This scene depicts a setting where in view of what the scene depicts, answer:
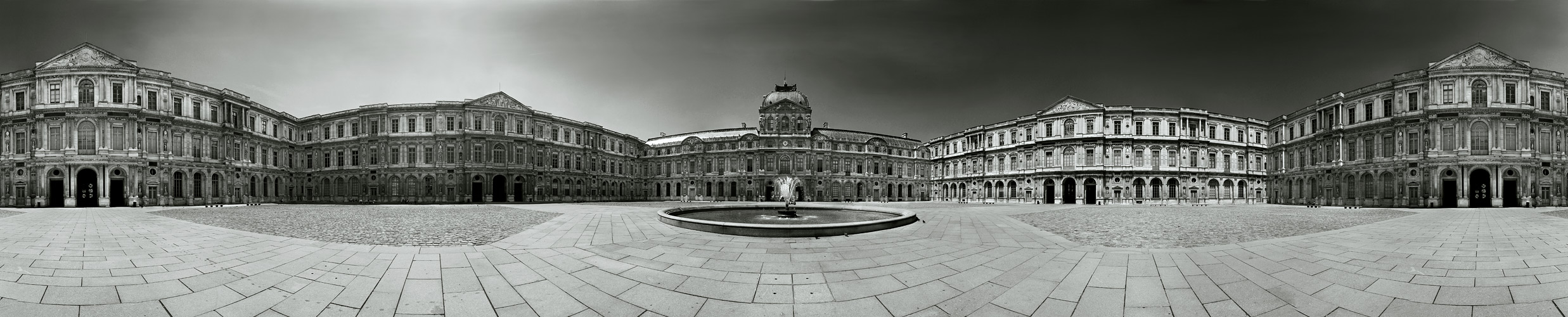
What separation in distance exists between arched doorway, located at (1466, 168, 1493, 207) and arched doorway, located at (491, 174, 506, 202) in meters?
58.3

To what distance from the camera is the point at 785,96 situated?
64.0 meters

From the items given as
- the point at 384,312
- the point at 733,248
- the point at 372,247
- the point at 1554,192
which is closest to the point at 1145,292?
the point at 733,248

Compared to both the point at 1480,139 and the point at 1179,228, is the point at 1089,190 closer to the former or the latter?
the point at 1480,139

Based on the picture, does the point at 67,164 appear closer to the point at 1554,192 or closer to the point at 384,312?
the point at 384,312

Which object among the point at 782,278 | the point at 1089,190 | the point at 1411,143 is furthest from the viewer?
the point at 1089,190

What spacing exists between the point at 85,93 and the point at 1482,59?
71.0 m

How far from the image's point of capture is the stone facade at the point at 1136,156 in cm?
4500

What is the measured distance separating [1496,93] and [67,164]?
72767mm

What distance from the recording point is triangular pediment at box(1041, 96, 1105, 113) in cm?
4462

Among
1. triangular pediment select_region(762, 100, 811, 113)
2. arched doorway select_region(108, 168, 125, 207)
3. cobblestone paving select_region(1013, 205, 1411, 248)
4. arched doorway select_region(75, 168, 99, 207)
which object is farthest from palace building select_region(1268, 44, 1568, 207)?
arched doorway select_region(75, 168, 99, 207)

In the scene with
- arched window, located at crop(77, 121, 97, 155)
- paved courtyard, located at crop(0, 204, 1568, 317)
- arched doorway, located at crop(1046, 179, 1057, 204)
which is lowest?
arched doorway, located at crop(1046, 179, 1057, 204)

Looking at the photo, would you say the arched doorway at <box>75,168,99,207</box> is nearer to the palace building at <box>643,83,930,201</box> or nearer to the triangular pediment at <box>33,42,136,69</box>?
the triangular pediment at <box>33,42,136,69</box>

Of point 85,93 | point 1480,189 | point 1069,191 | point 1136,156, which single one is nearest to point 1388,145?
point 1480,189

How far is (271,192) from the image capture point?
4194 centimetres
